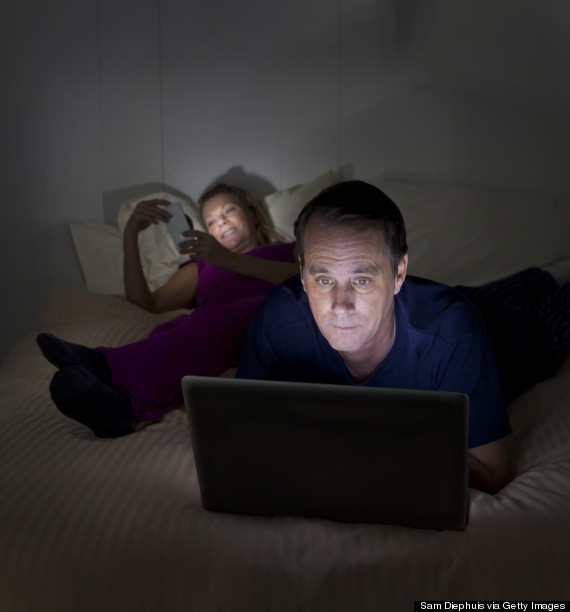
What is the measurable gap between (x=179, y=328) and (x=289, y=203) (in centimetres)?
100

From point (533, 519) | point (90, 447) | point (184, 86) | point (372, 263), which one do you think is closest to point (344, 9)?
point (184, 86)

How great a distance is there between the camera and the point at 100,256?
7.88 feet

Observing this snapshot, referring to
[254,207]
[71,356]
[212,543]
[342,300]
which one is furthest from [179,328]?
[254,207]

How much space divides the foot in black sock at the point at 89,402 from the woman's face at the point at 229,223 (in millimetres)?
981

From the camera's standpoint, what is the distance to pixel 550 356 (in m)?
1.42

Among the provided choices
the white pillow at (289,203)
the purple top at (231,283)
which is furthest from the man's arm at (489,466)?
the white pillow at (289,203)

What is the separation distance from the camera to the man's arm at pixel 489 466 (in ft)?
3.28

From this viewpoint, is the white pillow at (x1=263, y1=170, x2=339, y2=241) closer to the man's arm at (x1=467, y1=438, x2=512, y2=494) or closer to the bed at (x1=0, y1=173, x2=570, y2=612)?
the bed at (x1=0, y1=173, x2=570, y2=612)

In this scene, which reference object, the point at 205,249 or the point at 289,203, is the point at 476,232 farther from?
the point at 205,249

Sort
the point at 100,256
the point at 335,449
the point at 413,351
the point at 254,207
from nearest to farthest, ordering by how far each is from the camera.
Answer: the point at 335,449
the point at 413,351
the point at 254,207
the point at 100,256

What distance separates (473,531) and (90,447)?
634 mm

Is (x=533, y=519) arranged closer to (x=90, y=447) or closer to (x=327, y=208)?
(x=327, y=208)

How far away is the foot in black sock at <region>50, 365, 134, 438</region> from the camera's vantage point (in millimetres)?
1130

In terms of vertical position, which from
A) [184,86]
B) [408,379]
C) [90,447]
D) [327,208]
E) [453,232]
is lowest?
[90,447]
